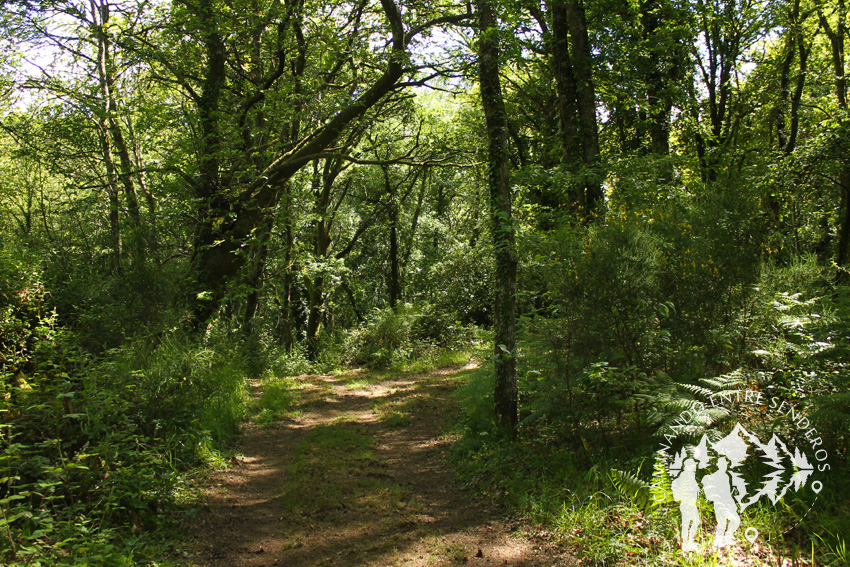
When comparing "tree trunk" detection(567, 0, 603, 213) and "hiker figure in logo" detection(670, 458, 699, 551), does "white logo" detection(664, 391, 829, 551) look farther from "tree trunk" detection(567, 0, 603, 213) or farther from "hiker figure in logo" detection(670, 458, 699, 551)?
"tree trunk" detection(567, 0, 603, 213)

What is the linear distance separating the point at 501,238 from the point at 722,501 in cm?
369

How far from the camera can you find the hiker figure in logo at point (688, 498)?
3.39 meters

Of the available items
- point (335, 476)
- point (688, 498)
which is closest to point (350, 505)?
point (335, 476)

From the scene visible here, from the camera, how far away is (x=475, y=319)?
16812mm

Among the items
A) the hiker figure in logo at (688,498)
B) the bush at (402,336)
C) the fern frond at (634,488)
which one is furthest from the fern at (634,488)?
the bush at (402,336)

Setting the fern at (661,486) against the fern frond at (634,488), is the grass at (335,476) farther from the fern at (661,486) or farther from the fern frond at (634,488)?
the fern at (661,486)

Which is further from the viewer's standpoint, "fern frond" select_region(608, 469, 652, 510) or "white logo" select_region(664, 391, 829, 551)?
"fern frond" select_region(608, 469, 652, 510)

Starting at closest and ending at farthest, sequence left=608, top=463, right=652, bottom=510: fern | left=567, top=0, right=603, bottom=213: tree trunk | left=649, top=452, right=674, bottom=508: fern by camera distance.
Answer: left=649, top=452, right=674, bottom=508: fern, left=608, top=463, right=652, bottom=510: fern, left=567, top=0, right=603, bottom=213: tree trunk

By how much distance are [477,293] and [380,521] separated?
12065 mm

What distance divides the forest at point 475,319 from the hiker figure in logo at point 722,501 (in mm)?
32

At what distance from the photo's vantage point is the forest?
4.00m

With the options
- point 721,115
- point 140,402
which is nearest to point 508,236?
point 140,402

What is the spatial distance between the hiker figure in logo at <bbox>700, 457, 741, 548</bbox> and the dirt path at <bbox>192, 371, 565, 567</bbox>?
44.6 inches

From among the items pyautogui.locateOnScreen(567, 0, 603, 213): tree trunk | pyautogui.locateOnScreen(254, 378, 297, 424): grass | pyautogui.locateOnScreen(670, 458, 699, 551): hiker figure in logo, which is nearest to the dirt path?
pyautogui.locateOnScreen(254, 378, 297, 424): grass
